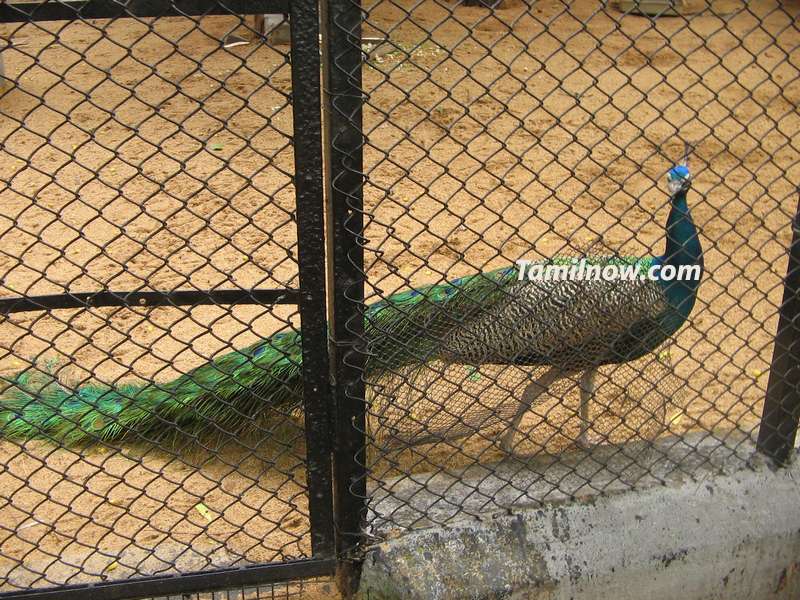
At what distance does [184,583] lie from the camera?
238 centimetres

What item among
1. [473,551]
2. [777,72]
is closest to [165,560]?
[473,551]

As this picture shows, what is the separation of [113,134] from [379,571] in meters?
5.02

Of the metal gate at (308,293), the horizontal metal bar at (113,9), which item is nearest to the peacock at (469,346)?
the metal gate at (308,293)

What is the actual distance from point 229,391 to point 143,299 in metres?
1.39

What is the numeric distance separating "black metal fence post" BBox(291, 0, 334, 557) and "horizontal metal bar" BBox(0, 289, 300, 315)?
8 centimetres

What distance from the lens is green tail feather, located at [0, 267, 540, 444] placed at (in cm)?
340

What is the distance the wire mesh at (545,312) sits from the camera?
2693mm

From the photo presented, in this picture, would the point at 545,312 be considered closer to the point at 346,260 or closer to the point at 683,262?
the point at 683,262

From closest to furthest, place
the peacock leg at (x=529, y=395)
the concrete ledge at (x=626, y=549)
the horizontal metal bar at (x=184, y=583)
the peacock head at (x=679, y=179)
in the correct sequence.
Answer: the horizontal metal bar at (x=184, y=583)
the concrete ledge at (x=626, y=549)
the peacock leg at (x=529, y=395)
the peacock head at (x=679, y=179)

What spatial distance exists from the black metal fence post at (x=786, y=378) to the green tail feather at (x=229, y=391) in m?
1.04

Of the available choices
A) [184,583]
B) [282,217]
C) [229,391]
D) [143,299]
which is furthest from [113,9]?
[282,217]

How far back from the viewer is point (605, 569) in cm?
266

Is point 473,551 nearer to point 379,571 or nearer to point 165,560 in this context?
point 379,571

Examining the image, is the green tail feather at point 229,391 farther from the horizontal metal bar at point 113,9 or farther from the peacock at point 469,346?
the horizontal metal bar at point 113,9
